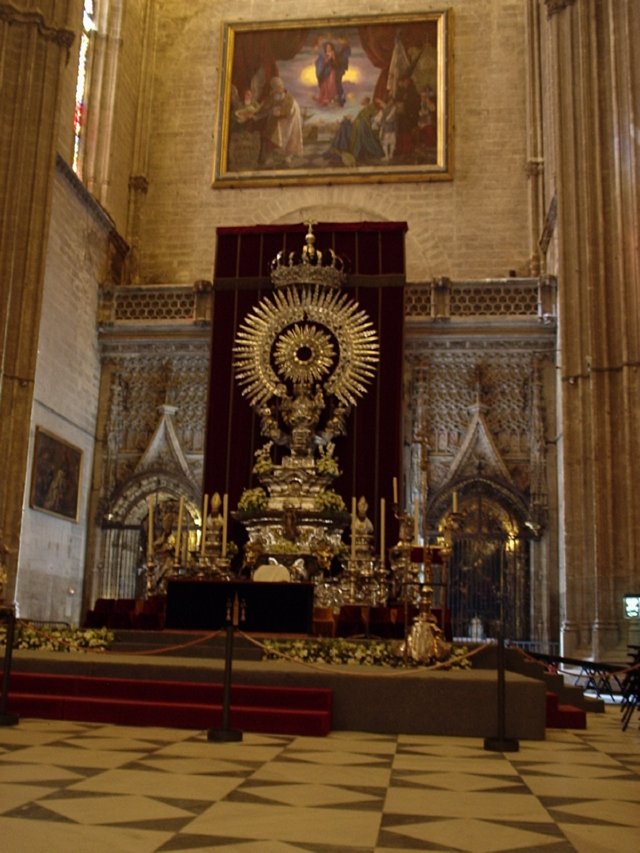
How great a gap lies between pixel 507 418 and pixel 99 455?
7.18 m

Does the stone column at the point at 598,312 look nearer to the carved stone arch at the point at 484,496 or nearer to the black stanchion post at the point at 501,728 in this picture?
the carved stone arch at the point at 484,496

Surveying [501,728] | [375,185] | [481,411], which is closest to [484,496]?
[481,411]

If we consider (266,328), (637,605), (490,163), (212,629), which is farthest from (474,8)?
(212,629)

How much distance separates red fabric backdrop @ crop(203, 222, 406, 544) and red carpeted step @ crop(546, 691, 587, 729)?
755 centimetres

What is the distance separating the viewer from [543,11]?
1912 cm

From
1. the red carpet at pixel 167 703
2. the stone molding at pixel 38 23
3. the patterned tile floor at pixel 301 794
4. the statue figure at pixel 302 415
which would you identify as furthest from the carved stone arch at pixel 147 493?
the patterned tile floor at pixel 301 794

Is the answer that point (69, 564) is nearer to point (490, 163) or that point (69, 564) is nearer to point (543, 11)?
point (490, 163)

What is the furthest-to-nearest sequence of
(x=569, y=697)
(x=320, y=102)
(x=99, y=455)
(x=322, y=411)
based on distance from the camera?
(x=320, y=102), (x=99, y=455), (x=322, y=411), (x=569, y=697)

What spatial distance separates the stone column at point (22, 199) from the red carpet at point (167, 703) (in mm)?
7054

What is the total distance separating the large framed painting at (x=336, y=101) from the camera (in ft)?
63.6

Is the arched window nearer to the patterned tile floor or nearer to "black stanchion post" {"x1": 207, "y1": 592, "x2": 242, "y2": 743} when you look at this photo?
"black stanchion post" {"x1": 207, "y1": 592, "x2": 242, "y2": 743}

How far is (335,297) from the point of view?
16.4 m

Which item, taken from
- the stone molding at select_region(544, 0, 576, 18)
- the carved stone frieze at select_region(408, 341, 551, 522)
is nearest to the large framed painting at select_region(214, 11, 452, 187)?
the stone molding at select_region(544, 0, 576, 18)

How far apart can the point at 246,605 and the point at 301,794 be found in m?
6.10
